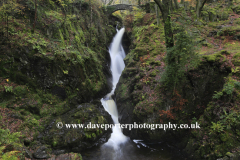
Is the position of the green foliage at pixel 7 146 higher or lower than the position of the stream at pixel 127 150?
higher

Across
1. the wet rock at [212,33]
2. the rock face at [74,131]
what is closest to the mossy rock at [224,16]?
the wet rock at [212,33]

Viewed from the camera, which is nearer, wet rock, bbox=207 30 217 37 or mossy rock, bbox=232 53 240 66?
mossy rock, bbox=232 53 240 66

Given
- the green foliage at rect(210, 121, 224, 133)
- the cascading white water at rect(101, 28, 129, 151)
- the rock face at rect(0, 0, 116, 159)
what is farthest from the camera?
the cascading white water at rect(101, 28, 129, 151)

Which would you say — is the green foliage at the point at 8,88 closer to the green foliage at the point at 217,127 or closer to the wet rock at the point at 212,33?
the green foliage at the point at 217,127

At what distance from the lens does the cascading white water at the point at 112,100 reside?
9422 millimetres

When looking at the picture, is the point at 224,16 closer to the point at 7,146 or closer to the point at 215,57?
the point at 215,57

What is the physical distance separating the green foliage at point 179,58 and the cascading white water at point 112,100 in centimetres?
529

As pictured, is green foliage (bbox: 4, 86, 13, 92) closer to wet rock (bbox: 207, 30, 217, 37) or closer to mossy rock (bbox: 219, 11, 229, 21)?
wet rock (bbox: 207, 30, 217, 37)

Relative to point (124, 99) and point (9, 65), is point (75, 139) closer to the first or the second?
point (124, 99)

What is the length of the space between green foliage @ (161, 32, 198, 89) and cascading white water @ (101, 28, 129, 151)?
17.4 feet

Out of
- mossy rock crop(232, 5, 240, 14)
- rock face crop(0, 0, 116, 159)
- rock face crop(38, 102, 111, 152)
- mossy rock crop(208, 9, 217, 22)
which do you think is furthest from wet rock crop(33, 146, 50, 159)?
mossy rock crop(232, 5, 240, 14)

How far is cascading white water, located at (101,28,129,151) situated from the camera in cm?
942

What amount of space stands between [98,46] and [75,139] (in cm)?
1217

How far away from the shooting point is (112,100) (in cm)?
1272
